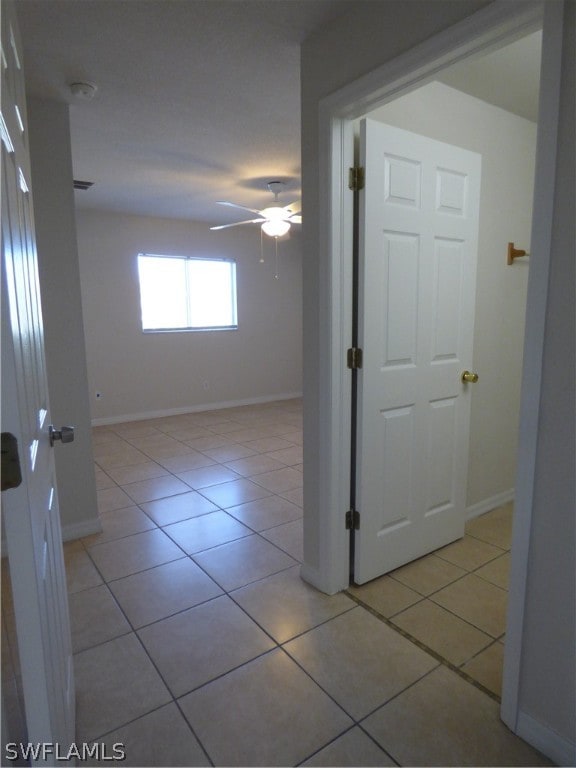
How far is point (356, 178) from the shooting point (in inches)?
72.8

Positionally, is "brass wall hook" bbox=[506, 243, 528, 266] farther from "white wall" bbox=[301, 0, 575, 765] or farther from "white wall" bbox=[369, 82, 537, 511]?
"white wall" bbox=[301, 0, 575, 765]

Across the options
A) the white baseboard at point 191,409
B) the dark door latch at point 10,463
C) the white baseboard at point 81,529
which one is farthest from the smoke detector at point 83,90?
the white baseboard at point 191,409

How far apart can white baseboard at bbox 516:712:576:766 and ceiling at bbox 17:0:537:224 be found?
2.43 meters

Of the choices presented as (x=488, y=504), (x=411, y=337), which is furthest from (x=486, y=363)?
(x=488, y=504)

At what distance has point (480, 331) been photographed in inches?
101

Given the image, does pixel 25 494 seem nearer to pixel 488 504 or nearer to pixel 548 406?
pixel 548 406

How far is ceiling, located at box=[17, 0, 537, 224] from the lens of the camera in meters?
1.66

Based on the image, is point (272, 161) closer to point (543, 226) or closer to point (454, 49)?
point (454, 49)

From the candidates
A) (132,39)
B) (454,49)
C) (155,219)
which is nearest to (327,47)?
(454,49)

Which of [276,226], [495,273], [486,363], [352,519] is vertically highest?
[276,226]

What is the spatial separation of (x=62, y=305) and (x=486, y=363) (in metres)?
2.42

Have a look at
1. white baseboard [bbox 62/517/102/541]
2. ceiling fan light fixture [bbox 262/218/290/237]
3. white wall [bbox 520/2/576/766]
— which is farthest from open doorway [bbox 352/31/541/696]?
ceiling fan light fixture [bbox 262/218/290/237]

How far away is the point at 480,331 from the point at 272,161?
79.4 inches

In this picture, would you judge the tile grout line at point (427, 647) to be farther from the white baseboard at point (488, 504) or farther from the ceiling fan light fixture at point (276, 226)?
the ceiling fan light fixture at point (276, 226)
